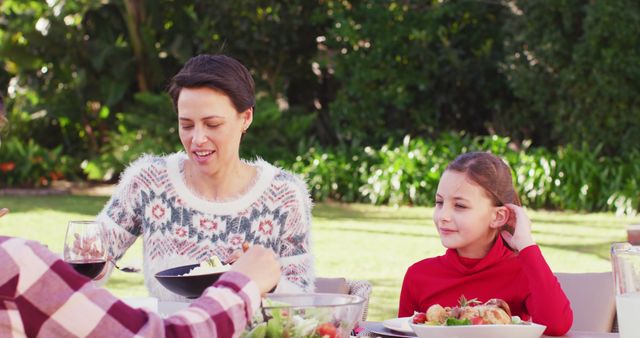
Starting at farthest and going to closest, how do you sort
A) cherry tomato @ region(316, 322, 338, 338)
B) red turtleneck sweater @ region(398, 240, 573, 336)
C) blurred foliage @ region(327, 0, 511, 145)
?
1. blurred foliage @ region(327, 0, 511, 145)
2. red turtleneck sweater @ region(398, 240, 573, 336)
3. cherry tomato @ region(316, 322, 338, 338)

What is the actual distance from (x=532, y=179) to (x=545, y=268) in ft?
36.4

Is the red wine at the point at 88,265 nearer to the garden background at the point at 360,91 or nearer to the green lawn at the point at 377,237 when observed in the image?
the green lawn at the point at 377,237

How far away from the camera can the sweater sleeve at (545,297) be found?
298 centimetres

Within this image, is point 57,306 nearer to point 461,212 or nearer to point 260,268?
point 260,268

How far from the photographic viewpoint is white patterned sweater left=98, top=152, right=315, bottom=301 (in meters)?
3.68

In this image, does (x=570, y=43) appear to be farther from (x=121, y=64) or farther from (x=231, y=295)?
(x=231, y=295)

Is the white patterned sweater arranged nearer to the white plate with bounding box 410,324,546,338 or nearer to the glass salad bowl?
the white plate with bounding box 410,324,546,338

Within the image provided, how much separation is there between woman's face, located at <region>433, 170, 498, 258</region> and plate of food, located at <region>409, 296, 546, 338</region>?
701 mm

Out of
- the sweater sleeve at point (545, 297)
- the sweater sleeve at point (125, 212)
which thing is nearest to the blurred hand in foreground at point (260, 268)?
the sweater sleeve at point (545, 297)

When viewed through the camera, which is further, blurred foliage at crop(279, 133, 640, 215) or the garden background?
the garden background

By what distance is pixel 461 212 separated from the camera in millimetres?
3480

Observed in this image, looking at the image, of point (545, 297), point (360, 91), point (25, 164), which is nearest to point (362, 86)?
point (360, 91)

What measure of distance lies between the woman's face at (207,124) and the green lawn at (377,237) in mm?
3968

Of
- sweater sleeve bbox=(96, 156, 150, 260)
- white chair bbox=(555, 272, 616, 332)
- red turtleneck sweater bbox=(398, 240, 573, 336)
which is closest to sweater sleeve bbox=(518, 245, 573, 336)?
red turtleneck sweater bbox=(398, 240, 573, 336)
